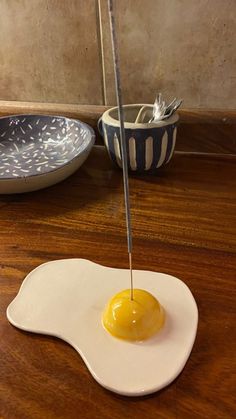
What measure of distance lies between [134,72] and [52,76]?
0.16m

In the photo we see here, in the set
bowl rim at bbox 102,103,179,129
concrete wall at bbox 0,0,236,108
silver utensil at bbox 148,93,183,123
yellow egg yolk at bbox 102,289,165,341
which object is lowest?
yellow egg yolk at bbox 102,289,165,341

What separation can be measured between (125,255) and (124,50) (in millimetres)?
401

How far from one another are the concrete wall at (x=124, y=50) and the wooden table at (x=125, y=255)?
12 centimetres

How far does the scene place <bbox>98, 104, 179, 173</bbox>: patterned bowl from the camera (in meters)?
0.59

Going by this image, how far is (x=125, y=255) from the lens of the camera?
0.46 meters

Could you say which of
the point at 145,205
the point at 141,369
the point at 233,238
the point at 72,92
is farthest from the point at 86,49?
the point at 141,369

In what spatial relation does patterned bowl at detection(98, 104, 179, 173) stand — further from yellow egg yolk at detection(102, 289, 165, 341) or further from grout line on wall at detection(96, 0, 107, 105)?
yellow egg yolk at detection(102, 289, 165, 341)

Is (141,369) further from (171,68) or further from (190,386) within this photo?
(171,68)

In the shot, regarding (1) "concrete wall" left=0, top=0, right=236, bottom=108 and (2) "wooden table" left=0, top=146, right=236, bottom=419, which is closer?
(2) "wooden table" left=0, top=146, right=236, bottom=419

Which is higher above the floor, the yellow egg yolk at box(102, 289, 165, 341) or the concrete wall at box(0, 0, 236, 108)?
the concrete wall at box(0, 0, 236, 108)

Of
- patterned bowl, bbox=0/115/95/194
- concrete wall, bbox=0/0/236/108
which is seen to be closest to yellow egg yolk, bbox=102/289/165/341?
patterned bowl, bbox=0/115/95/194

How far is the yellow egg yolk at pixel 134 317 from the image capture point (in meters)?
0.35

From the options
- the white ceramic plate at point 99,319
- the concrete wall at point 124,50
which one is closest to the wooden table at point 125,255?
the white ceramic plate at point 99,319

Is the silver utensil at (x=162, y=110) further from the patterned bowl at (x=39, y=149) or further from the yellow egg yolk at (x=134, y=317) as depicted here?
the yellow egg yolk at (x=134, y=317)
